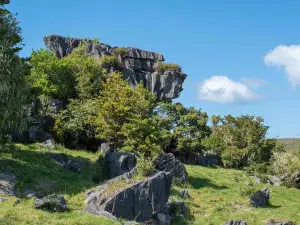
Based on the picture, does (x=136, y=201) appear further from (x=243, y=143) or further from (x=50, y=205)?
(x=243, y=143)

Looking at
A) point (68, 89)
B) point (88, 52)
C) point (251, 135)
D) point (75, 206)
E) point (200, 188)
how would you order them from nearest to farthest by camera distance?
point (75, 206)
point (200, 188)
point (68, 89)
point (251, 135)
point (88, 52)

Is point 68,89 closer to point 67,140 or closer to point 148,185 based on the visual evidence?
point 67,140

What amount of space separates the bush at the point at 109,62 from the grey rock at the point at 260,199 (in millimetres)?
39187

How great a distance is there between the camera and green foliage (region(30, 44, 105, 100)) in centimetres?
5316

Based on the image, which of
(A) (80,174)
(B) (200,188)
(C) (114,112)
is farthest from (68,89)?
(B) (200,188)

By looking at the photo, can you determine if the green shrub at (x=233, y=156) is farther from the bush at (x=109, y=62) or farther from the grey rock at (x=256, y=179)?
the bush at (x=109, y=62)

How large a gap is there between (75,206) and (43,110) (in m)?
28.5

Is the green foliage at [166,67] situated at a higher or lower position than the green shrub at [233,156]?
higher

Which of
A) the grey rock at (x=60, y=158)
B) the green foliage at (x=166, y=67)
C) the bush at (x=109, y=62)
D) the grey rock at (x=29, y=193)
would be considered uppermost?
the green foliage at (x=166, y=67)

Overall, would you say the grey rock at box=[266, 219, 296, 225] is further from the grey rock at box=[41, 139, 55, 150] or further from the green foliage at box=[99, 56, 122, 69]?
the green foliage at box=[99, 56, 122, 69]

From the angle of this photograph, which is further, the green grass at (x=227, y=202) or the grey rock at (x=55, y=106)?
the grey rock at (x=55, y=106)

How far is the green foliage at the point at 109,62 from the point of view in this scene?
6372 cm

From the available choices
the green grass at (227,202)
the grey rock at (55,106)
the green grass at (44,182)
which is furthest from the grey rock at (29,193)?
the grey rock at (55,106)

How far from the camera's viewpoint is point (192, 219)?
2691 centimetres
